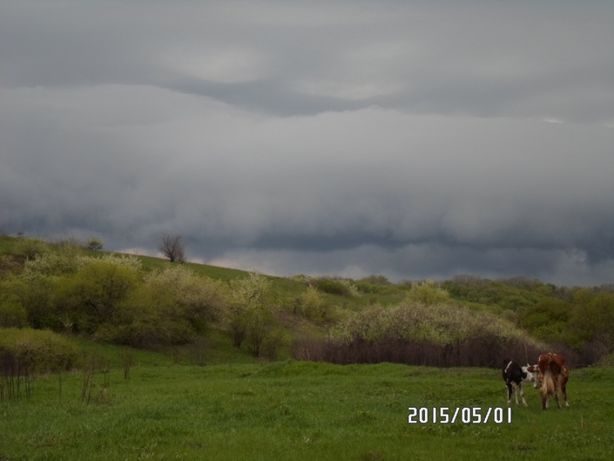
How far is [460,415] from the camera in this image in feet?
70.7

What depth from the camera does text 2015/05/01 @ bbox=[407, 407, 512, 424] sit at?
2078 centimetres

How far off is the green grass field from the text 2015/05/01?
1.30ft

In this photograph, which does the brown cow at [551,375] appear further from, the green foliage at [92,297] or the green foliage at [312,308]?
the green foliage at [312,308]

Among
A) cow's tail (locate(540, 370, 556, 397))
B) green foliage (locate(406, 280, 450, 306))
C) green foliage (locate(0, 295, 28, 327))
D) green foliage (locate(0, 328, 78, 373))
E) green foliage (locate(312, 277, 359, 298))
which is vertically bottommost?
green foliage (locate(0, 328, 78, 373))

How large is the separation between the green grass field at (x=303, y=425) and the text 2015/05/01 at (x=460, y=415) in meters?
0.40

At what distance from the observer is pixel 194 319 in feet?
272

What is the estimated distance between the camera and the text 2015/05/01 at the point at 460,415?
20.8m

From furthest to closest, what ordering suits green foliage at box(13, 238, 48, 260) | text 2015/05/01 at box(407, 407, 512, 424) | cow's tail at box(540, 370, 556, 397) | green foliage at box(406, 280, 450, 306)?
1. green foliage at box(13, 238, 48, 260)
2. green foliage at box(406, 280, 450, 306)
3. cow's tail at box(540, 370, 556, 397)
4. text 2015/05/01 at box(407, 407, 512, 424)

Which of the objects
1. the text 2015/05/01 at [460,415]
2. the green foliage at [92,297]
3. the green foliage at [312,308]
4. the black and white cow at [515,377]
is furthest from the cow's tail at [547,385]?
the green foliage at [312,308]

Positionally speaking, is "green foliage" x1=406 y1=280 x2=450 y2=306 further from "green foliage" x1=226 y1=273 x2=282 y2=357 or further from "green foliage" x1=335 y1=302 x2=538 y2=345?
"green foliage" x1=335 y1=302 x2=538 y2=345

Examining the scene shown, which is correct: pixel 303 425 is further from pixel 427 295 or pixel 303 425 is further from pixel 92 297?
pixel 427 295

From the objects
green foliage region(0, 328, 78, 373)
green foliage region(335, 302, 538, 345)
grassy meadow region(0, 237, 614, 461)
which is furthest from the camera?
green foliage region(335, 302, 538, 345)

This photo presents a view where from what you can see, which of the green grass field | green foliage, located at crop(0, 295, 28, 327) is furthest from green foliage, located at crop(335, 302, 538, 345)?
the green grass field

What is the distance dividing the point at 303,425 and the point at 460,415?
15.3 feet
